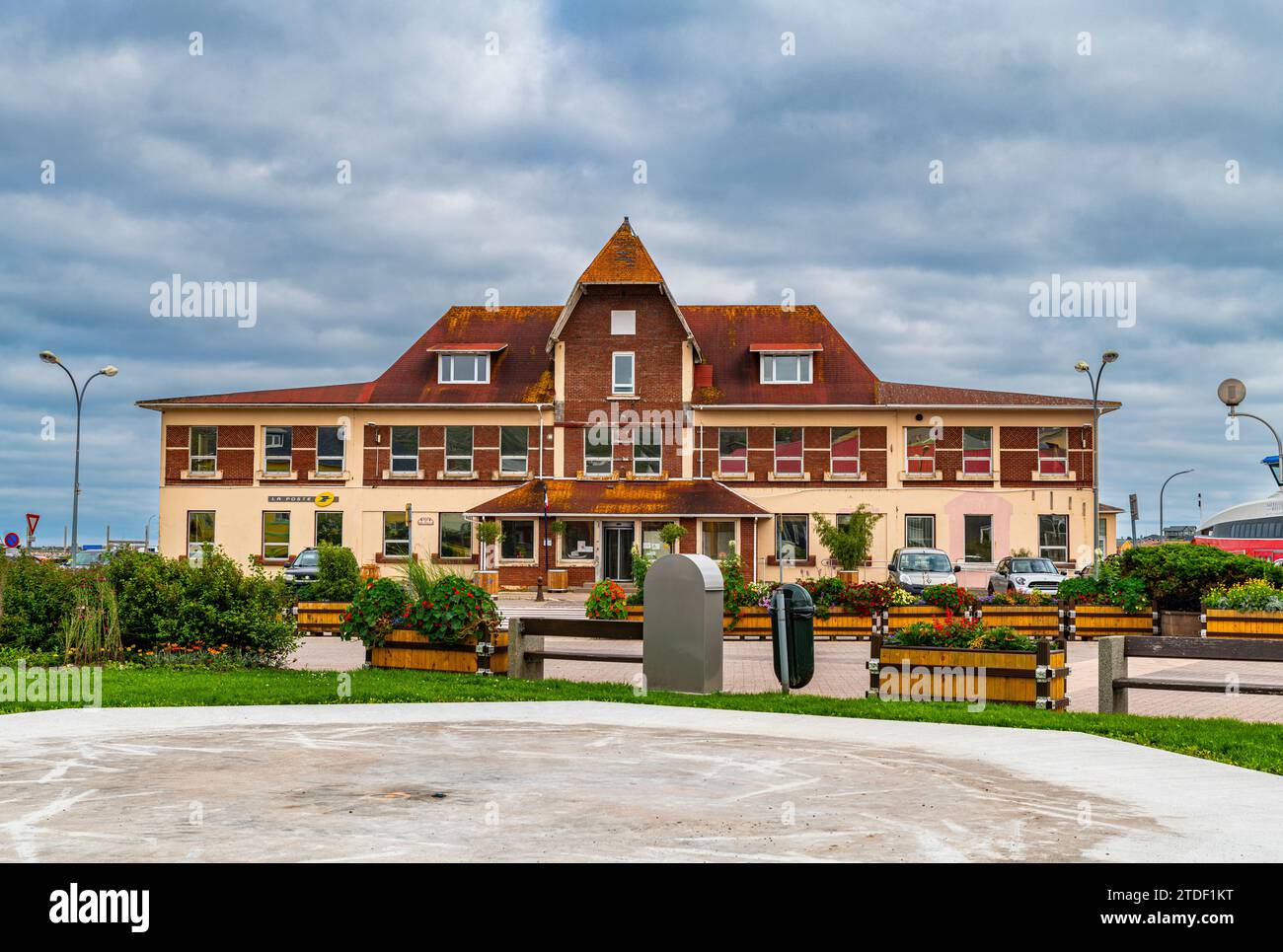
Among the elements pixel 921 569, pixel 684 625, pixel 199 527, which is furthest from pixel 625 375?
pixel 684 625

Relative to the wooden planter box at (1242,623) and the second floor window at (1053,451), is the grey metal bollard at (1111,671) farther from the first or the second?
the second floor window at (1053,451)

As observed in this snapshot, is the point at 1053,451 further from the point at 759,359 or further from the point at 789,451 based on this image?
the point at 759,359

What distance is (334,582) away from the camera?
27.0 meters

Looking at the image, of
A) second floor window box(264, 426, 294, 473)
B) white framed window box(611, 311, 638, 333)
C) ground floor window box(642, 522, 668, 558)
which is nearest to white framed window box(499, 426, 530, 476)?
white framed window box(611, 311, 638, 333)

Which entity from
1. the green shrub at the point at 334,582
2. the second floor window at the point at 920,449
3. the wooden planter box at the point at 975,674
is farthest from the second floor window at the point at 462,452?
the wooden planter box at the point at 975,674

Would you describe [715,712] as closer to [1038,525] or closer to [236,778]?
[236,778]

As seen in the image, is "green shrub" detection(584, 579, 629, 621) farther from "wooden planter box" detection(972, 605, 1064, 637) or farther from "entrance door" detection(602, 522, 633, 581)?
"entrance door" detection(602, 522, 633, 581)

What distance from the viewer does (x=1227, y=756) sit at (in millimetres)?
10016

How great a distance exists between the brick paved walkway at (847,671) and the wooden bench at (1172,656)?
1.16 metres

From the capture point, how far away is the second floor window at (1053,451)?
159 feet

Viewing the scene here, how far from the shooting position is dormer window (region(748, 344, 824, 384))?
163 ft

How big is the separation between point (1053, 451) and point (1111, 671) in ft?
123

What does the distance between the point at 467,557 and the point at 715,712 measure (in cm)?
3645

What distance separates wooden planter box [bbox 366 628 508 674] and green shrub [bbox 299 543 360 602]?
33.7 feet
